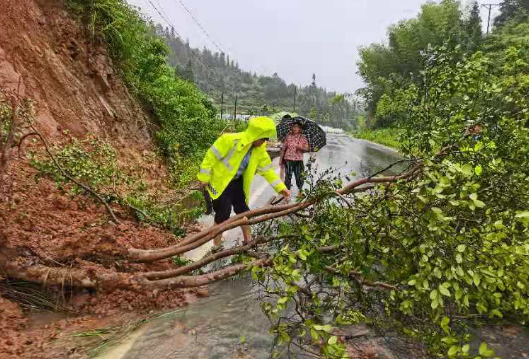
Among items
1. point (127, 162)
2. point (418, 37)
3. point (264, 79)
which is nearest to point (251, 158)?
point (127, 162)

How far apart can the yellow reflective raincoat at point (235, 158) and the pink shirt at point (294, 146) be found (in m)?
3.57

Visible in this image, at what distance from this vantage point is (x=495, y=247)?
9.12ft

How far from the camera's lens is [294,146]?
843 centimetres

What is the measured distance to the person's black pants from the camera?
16.0 feet

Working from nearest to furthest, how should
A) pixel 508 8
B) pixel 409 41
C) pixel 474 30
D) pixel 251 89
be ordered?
pixel 474 30 < pixel 409 41 < pixel 508 8 < pixel 251 89

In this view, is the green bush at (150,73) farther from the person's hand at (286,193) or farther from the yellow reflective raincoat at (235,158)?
the person's hand at (286,193)

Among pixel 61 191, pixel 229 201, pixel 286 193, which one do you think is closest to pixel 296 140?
pixel 229 201

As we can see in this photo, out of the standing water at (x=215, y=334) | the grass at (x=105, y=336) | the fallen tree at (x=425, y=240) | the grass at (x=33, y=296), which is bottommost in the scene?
the standing water at (x=215, y=334)

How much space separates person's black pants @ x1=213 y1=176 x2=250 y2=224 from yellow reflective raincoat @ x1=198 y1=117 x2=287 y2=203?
0.10 metres

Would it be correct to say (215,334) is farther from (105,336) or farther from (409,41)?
(409,41)

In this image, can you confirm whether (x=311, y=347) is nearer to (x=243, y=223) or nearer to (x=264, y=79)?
(x=243, y=223)

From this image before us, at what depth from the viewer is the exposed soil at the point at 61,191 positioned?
349 centimetres

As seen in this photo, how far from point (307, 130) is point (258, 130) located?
4.29 m

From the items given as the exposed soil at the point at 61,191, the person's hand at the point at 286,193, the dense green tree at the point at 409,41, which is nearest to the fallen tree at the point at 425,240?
the exposed soil at the point at 61,191
